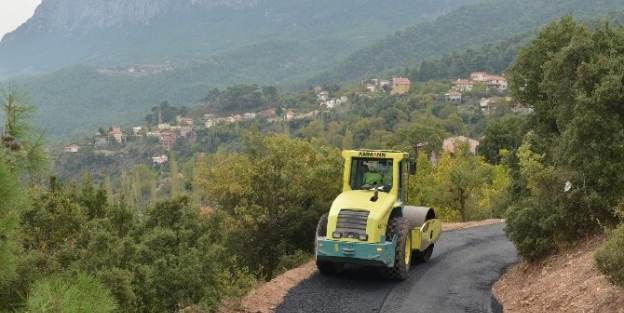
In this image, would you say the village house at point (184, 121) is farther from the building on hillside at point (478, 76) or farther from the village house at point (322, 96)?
the building on hillside at point (478, 76)

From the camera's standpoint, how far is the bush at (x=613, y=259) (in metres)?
8.66

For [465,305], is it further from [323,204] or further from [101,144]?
[101,144]

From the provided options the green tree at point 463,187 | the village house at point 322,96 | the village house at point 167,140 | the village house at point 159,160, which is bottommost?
the village house at point 159,160

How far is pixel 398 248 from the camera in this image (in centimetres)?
1338

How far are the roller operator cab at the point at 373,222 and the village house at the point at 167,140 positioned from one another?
428 ft

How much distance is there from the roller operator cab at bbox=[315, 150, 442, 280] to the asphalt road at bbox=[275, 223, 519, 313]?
496mm

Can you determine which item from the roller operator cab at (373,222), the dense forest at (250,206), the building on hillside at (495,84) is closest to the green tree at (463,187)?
the dense forest at (250,206)

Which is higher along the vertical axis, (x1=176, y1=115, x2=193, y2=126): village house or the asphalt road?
the asphalt road

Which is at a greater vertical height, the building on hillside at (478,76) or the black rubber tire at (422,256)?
the building on hillside at (478,76)

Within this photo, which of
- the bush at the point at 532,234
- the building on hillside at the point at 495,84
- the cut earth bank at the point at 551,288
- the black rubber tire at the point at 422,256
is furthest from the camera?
the building on hillside at the point at 495,84

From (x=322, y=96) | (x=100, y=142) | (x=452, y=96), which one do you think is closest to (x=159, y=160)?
(x=100, y=142)

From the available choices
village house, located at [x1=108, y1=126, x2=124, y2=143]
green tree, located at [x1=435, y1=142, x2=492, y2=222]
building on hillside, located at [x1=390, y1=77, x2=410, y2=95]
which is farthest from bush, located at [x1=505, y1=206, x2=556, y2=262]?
village house, located at [x1=108, y1=126, x2=124, y2=143]

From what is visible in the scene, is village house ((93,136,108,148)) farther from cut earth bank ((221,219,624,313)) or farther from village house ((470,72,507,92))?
cut earth bank ((221,219,624,313))

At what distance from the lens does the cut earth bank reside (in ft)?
32.4
